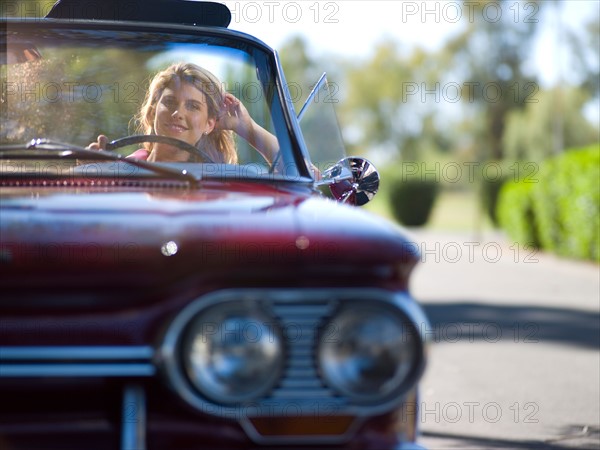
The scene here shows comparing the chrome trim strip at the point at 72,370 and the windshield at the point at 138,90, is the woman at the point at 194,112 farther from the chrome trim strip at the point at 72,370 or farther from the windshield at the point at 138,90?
the chrome trim strip at the point at 72,370

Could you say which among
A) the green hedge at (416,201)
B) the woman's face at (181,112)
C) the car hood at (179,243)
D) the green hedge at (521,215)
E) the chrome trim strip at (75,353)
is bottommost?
the green hedge at (416,201)

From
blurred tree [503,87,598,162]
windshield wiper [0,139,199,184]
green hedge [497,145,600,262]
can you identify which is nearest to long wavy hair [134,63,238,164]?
windshield wiper [0,139,199,184]

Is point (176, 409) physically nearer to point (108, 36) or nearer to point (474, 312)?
point (108, 36)

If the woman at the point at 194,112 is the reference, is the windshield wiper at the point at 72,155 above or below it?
below

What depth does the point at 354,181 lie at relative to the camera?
149 inches

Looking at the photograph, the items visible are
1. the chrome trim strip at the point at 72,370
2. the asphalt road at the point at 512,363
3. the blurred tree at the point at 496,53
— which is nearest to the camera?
the chrome trim strip at the point at 72,370

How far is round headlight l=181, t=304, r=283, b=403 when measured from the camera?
1.98 m

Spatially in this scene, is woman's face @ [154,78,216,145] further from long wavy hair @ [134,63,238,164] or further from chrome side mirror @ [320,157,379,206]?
chrome side mirror @ [320,157,379,206]

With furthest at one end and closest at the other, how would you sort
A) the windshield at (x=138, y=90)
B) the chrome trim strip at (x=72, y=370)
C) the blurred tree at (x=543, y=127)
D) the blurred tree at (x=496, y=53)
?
the blurred tree at (x=496, y=53) < the blurred tree at (x=543, y=127) < the windshield at (x=138, y=90) < the chrome trim strip at (x=72, y=370)

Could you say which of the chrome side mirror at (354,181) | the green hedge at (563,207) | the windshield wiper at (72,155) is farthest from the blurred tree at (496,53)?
the windshield wiper at (72,155)

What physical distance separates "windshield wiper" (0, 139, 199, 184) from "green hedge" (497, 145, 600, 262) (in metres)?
17.1

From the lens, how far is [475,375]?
7.79 meters

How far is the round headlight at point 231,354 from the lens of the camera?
1.98 meters

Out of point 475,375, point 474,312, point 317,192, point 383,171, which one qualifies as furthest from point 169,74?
point 383,171
